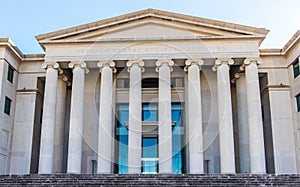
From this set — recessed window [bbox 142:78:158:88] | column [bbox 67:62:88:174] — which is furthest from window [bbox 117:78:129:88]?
column [bbox 67:62:88:174]

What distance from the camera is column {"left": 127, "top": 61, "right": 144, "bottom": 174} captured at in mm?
29453

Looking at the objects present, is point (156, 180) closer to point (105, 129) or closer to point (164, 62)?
point (105, 129)

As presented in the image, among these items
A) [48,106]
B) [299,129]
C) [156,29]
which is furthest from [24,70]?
[299,129]

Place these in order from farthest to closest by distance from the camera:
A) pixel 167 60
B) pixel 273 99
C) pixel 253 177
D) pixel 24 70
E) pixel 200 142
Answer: pixel 24 70
pixel 273 99
pixel 167 60
pixel 200 142
pixel 253 177

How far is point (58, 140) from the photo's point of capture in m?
34.0

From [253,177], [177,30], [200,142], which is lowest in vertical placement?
[253,177]

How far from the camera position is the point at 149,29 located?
32938 millimetres

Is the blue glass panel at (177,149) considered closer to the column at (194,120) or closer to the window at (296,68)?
the column at (194,120)

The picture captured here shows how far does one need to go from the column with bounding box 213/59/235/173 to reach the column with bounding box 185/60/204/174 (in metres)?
1.64

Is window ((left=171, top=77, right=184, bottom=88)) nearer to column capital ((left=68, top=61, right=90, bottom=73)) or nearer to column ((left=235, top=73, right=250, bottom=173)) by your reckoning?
column ((left=235, top=73, right=250, bottom=173))

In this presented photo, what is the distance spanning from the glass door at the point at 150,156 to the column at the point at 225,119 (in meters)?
6.50

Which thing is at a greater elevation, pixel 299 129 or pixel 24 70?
pixel 24 70

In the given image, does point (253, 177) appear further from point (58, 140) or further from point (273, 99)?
point (58, 140)

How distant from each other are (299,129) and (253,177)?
11426 mm
